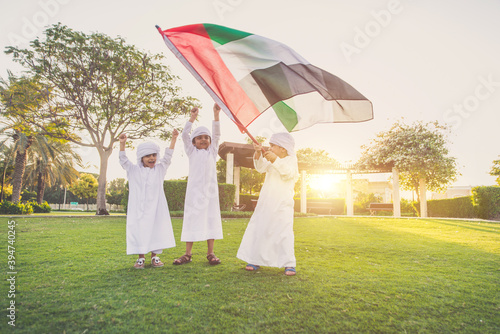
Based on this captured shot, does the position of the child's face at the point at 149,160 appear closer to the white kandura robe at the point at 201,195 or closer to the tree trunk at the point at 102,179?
the white kandura robe at the point at 201,195

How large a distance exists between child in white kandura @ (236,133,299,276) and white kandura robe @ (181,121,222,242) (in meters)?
0.60

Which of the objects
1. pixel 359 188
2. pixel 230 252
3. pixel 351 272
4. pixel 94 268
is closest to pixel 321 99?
pixel 351 272

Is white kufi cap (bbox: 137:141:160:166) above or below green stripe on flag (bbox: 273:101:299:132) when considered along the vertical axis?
below

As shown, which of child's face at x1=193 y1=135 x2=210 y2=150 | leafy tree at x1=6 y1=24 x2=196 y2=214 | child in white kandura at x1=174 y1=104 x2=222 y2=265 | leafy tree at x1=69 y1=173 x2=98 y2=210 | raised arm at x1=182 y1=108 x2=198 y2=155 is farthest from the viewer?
leafy tree at x1=69 y1=173 x2=98 y2=210

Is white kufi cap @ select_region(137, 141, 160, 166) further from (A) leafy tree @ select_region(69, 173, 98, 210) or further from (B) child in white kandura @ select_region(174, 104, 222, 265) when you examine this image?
(A) leafy tree @ select_region(69, 173, 98, 210)

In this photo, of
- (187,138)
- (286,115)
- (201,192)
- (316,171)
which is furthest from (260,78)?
(316,171)

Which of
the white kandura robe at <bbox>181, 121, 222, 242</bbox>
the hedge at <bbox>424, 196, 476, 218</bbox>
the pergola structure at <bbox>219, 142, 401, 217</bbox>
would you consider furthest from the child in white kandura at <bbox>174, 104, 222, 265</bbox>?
the hedge at <bbox>424, 196, 476, 218</bbox>

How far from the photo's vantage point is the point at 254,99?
150 inches

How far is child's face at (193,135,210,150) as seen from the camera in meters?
4.39

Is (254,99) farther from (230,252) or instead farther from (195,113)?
(230,252)

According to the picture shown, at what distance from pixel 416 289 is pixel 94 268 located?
12.3 feet

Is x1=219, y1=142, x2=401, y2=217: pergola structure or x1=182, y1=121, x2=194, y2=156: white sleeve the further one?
x1=219, y1=142, x2=401, y2=217: pergola structure

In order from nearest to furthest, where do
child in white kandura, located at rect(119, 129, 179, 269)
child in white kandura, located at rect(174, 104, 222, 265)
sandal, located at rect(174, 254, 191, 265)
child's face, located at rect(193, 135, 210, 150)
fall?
1. child in white kandura, located at rect(119, 129, 179, 269)
2. sandal, located at rect(174, 254, 191, 265)
3. child in white kandura, located at rect(174, 104, 222, 265)
4. child's face, located at rect(193, 135, 210, 150)

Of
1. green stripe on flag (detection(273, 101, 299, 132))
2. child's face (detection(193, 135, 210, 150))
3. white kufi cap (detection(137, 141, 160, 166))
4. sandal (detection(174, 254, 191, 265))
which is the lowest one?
sandal (detection(174, 254, 191, 265))
